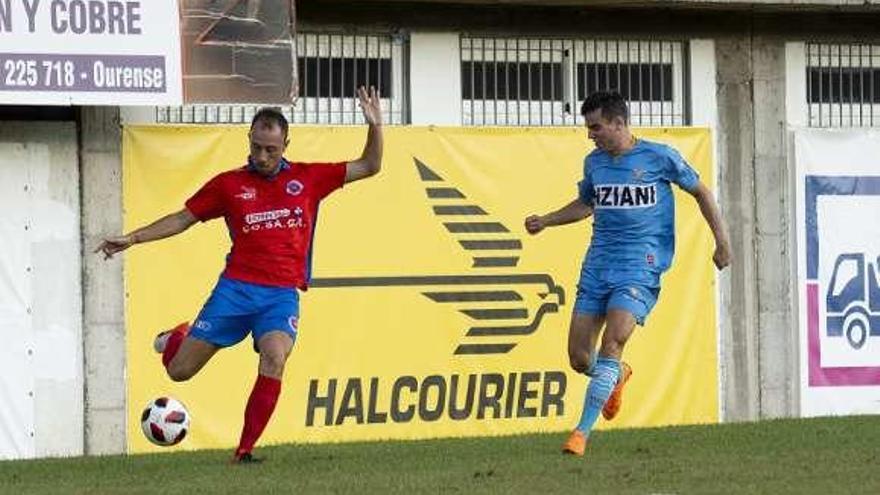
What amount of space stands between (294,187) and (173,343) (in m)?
1.28

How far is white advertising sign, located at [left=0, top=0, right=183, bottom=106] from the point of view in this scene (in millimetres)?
17672

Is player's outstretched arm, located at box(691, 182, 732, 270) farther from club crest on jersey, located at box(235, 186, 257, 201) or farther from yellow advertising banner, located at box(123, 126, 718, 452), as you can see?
yellow advertising banner, located at box(123, 126, 718, 452)

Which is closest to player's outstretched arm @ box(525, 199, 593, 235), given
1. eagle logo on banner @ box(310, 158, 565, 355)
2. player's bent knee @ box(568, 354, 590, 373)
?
player's bent knee @ box(568, 354, 590, 373)

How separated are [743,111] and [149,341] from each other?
6134 millimetres

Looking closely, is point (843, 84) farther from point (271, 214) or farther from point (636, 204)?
point (271, 214)

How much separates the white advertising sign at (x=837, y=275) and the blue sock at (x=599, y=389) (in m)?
7.37

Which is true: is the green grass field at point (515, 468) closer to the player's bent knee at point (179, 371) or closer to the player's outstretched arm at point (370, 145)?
the player's bent knee at point (179, 371)

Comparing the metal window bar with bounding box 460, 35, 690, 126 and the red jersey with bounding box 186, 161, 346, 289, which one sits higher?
the metal window bar with bounding box 460, 35, 690, 126

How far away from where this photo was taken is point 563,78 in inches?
822

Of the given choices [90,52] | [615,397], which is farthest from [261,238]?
[90,52]

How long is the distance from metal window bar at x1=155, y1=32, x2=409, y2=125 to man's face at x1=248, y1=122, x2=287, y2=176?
17.5 feet

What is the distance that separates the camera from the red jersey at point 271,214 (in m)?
14.1

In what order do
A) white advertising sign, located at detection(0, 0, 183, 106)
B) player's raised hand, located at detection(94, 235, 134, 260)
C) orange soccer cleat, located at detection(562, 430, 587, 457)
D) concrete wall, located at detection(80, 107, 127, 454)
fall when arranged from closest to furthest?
player's raised hand, located at detection(94, 235, 134, 260) → orange soccer cleat, located at detection(562, 430, 587, 457) → white advertising sign, located at detection(0, 0, 183, 106) → concrete wall, located at detection(80, 107, 127, 454)

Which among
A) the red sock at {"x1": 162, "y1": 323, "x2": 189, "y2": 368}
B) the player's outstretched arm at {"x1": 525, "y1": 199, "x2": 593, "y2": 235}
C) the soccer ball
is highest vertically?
the player's outstretched arm at {"x1": 525, "y1": 199, "x2": 593, "y2": 235}
